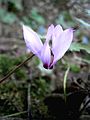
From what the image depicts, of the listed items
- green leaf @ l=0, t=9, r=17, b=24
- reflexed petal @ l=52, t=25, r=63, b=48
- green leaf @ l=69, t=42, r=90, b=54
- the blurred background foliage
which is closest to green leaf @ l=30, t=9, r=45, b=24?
the blurred background foliage

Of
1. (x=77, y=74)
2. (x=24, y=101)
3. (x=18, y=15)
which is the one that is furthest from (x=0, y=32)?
(x=24, y=101)

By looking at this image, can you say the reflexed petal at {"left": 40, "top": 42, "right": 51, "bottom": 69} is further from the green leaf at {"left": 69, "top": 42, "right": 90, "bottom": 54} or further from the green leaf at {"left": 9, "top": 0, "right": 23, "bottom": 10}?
the green leaf at {"left": 9, "top": 0, "right": 23, "bottom": 10}

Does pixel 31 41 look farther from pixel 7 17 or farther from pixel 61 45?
pixel 7 17

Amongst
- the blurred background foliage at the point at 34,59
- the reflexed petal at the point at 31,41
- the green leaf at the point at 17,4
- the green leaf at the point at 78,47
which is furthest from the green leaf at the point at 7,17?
the reflexed petal at the point at 31,41

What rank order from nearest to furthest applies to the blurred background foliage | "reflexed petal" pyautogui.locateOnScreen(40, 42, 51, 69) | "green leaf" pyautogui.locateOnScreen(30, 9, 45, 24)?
1. "reflexed petal" pyautogui.locateOnScreen(40, 42, 51, 69)
2. the blurred background foliage
3. "green leaf" pyautogui.locateOnScreen(30, 9, 45, 24)

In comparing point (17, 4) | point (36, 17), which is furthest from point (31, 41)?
point (17, 4)

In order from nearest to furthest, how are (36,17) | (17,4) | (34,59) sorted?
(34,59) → (36,17) → (17,4)

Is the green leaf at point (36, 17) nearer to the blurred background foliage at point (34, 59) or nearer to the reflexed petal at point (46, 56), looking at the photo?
the blurred background foliage at point (34, 59)

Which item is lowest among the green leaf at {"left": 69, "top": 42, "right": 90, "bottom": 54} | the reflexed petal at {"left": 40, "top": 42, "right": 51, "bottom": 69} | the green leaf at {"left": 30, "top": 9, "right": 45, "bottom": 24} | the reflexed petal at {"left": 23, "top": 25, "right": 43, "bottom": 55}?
the reflexed petal at {"left": 40, "top": 42, "right": 51, "bottom": 69}
